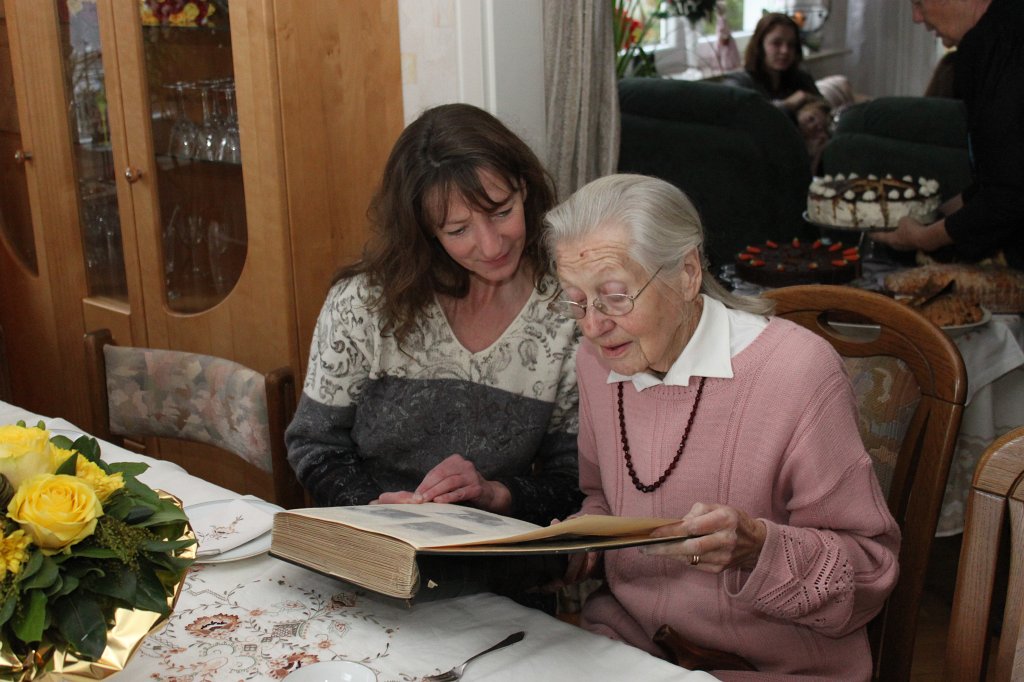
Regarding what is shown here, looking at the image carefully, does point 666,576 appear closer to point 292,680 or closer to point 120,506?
point 292,680

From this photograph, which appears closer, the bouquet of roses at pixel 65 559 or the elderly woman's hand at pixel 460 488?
the bouquet of roses at pixel 65 559

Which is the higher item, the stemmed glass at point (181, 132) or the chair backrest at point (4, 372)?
the stemmed glass at point (181, 132)

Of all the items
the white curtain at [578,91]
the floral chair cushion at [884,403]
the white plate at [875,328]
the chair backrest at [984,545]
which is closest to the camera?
the chair backrest at [984,545]

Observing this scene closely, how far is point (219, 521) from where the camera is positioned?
140cm

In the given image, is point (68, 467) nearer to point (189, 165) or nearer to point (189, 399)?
point (189, 399)

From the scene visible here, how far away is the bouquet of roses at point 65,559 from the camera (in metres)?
0.91

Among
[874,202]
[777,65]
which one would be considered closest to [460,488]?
[874,202]

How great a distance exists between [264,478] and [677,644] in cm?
149

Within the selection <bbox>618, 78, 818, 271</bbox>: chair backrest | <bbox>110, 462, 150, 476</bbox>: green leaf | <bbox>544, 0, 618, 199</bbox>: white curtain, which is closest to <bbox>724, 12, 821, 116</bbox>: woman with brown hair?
<bbox>618, 78, 818, 271</bbox>: chair backrest

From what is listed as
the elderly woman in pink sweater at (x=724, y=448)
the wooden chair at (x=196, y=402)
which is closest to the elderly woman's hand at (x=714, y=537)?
the elderly woman in pink sweater at (x=724, y=448)

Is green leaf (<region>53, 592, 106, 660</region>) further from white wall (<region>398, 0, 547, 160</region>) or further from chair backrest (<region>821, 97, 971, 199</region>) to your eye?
chair backrest (<region>821, 97, 971, 199</region>)

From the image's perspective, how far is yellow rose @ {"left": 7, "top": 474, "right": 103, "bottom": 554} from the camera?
2.99 feet

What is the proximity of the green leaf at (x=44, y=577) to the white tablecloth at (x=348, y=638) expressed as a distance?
21 centimetres

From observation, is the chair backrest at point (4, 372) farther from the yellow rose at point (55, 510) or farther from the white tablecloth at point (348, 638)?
the yellow rose at point (55, 510)
